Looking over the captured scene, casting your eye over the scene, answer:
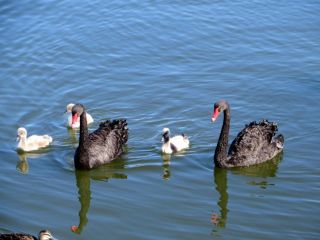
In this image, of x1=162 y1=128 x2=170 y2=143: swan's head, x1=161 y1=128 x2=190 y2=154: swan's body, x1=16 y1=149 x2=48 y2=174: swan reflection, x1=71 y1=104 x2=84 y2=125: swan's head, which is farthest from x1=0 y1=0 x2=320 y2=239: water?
x1=71 y1=104 x2=84 y2=125: swan's head

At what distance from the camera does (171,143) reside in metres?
11.1

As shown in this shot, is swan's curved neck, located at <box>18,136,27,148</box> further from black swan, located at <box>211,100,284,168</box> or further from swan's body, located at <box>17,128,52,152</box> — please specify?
black swan, located at <box>211,100,284,168</box>

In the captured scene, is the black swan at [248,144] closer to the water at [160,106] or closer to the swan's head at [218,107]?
the swan's head at [218,107]

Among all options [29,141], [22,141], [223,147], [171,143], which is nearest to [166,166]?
[171,143]

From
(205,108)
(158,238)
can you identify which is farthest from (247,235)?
(205,108)

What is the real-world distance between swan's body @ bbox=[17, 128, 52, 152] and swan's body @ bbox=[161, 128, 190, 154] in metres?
1.82

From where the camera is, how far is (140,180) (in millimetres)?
10562

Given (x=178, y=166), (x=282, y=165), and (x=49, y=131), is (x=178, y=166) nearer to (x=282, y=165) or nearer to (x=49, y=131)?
(x=282, y=165)

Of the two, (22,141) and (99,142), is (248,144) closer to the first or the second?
(99,142)

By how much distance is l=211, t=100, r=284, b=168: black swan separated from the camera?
10.9m

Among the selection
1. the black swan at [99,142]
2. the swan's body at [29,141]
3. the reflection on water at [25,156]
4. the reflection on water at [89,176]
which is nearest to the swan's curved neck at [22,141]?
the swan's body at [29,141]

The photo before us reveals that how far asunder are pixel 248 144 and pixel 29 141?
3296 millimetres

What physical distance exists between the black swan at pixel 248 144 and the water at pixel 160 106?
167mm

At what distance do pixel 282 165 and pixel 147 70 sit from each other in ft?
13.9
